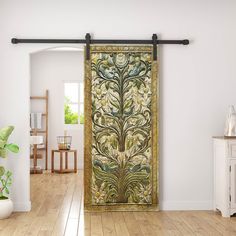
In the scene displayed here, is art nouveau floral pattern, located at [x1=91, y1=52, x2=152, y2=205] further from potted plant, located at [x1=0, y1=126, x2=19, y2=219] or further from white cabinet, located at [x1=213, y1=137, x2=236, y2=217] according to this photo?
potted plant, located at [x1=0, y1=126, x2=19, y2=219]

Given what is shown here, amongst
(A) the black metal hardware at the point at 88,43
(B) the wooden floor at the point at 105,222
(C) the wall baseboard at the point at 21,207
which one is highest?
(A) the black metal hardware at the point at 88,43

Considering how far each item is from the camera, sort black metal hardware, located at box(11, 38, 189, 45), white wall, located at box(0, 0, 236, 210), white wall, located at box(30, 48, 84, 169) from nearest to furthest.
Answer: black metal hardware, located at box(11, 38, 189, 45), white wall, located at box(0, 0, 236, 210), white wall, located at box(30, 48, 84, 169)

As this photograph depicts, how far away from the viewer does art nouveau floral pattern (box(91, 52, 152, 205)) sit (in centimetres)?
681

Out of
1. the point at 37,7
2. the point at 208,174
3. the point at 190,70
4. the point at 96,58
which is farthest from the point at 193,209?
the point at 37,7

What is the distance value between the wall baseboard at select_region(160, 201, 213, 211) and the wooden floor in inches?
5.9

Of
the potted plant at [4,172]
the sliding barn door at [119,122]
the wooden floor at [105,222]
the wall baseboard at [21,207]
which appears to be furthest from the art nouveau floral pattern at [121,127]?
the potted plant at [4,172]

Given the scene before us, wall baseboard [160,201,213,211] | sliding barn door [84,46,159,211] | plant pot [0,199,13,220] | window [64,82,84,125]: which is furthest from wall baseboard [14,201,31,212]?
window [64,82,84,125]

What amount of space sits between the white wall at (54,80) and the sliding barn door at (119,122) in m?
5.51

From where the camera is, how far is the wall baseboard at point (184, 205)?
688cm

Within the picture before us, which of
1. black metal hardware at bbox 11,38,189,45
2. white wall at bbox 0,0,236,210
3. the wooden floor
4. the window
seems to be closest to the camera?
the wooden floor

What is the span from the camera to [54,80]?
12250 mm

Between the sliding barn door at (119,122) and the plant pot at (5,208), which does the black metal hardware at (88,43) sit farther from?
the plant pot at (5,208)

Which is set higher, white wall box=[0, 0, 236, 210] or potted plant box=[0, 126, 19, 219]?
white wall box=[0, 0, 236, 210]

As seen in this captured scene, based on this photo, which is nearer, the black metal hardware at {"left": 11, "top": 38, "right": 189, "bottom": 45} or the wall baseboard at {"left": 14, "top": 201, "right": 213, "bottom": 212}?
the black metal hardware at {"left": 11, "top": 38, "right": 189, "bottom": 45}
